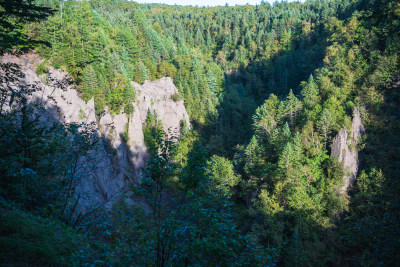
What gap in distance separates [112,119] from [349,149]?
34188mm

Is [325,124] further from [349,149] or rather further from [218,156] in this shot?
[218,156]

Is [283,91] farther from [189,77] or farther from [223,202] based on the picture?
[223,202]

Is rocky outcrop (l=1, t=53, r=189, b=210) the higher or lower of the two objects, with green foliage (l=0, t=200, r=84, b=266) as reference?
higher

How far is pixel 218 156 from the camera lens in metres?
43.1

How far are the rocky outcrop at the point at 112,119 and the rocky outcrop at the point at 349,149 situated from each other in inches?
919

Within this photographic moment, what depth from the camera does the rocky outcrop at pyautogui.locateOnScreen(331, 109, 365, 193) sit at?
31016mm

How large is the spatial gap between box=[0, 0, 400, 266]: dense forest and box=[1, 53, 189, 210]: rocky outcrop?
167 cm

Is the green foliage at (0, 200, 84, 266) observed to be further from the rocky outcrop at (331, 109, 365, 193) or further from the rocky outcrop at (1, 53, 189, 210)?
the rocky outcrop at (331, 109, 365, 193)

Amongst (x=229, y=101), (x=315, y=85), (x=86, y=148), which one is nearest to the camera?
(x=86, y=148)

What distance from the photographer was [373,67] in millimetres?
35406

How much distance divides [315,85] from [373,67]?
27.7ft

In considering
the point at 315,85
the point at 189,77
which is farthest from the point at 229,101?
the point at 315,85

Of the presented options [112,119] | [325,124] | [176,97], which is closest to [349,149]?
[325,124]

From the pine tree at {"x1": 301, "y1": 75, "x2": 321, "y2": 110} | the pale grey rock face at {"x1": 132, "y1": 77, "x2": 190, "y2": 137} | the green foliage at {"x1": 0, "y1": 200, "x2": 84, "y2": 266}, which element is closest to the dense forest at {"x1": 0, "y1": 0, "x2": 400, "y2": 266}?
the green foliage at {"x1": 0, "y1": 200, "x2": 84, "y2": 266}
